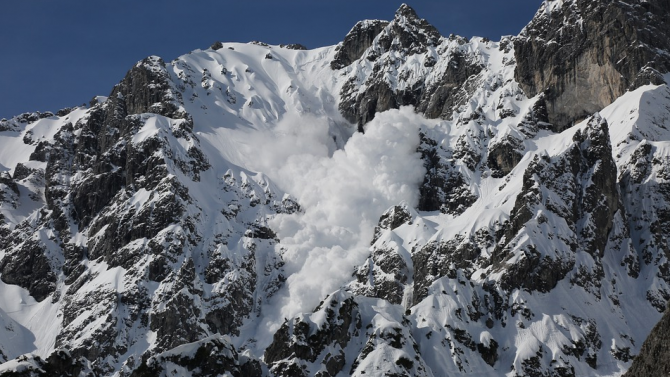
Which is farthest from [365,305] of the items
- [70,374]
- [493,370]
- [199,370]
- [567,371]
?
[70,374]

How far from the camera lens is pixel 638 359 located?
346 ft

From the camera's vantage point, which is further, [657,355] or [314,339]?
[314,339]

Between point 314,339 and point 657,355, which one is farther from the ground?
point 314,339

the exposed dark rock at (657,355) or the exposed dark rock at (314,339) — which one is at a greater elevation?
the exposed dark rock at (314,339)

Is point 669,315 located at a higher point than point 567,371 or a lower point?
A: lower

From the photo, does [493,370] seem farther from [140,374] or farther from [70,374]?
[70,374]

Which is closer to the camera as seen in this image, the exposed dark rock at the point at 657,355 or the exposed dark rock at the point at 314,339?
the exposed dark rock at the point at 657,355

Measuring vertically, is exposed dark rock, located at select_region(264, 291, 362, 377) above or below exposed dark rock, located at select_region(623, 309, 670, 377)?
above

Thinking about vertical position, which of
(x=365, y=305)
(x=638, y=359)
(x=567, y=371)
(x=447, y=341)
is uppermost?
(x=365, y=305)

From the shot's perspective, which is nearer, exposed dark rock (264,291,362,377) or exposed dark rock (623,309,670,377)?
exposed dark rock (623,309,670,377)

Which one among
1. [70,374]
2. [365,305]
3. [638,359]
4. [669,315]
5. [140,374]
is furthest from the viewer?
[365,305]

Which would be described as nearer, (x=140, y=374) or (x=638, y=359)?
(x=638, y=359)

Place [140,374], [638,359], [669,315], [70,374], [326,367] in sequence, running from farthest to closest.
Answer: [326,367] < [140,374] < [70,374] < [638,359] < [669,315]

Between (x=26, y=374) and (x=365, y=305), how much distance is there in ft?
328
